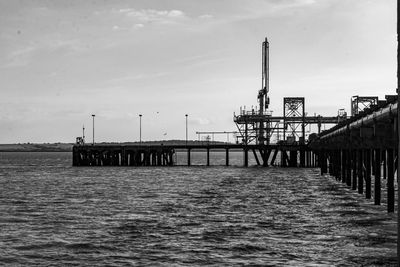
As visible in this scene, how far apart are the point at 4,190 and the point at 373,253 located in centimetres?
4354

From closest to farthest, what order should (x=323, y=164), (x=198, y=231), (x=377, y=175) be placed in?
1. (x=198, y=231)
2. (x=377, y=175)
3. (x=323, y=164)

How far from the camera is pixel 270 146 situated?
118 metres

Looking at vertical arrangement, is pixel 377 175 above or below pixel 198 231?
above

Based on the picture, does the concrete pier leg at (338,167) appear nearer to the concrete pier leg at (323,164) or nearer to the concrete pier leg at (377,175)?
the concrete pier leg at (323,164)

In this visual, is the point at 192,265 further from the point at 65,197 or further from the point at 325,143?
the point at 325,143

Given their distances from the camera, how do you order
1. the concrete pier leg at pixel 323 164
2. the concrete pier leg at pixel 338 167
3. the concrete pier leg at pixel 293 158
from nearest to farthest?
the concrete pier leg at pixel 338 167 → the concrete pier leg at pixel 323 164 → the concrete pier leg at pixel 293 158

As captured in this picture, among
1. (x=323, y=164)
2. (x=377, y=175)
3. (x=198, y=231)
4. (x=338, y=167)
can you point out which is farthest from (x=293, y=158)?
(x=198, y=231)

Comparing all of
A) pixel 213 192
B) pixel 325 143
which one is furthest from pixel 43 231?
pixel 325 143

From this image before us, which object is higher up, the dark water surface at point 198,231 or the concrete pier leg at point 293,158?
the concrete pier leg at point 293,158

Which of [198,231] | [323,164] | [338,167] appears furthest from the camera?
[323,164]

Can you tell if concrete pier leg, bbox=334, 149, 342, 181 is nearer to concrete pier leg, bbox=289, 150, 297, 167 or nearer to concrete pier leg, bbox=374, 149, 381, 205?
concrete pier leg, bbox=374, 149, 381, 205

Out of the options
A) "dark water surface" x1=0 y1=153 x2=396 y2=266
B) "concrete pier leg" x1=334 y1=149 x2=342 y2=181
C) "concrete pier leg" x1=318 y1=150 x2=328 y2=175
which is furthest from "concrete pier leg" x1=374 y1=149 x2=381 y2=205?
"concrete pier leg" x1=318 y1=150 x2=328 y2=175

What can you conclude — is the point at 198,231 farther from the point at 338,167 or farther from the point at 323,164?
the point at 323,164

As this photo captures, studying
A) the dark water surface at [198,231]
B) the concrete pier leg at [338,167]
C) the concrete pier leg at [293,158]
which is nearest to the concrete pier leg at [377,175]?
the dark water surface at [198,231]
